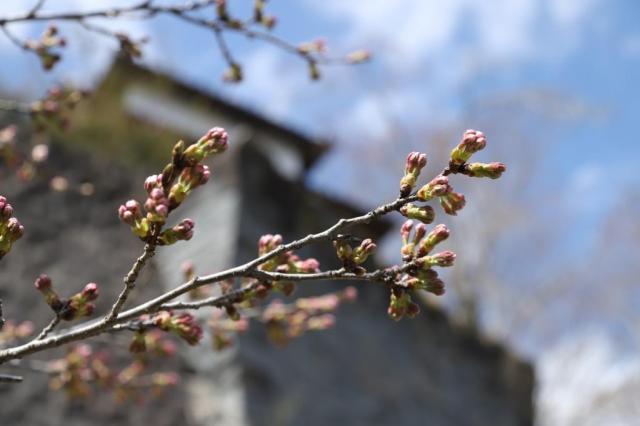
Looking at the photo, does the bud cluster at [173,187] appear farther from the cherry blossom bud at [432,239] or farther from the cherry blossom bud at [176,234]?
the cherry blossom bud at [432,239]

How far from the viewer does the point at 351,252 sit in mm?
1062

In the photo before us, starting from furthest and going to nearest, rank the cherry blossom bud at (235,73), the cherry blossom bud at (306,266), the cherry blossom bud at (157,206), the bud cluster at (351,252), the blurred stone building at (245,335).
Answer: the blurred stone building at (245,335) → the cherry blossom bud at (235,73) → the cherry blossom bud at (306,266) → the bud cluster at (351,252) → the cherry blossom bud at (157,206)

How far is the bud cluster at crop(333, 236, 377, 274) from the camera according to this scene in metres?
1.06

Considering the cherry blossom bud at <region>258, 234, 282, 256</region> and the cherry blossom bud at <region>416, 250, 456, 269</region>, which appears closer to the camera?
the cherry blossom bud at <region>416, 250, 456, 269</region>

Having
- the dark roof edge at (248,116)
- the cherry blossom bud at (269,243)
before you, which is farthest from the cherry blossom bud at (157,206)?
the dark roof edge at (248,116)

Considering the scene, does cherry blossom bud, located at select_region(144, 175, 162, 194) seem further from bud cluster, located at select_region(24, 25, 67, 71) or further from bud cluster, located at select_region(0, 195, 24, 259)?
bud cluster, located at select_region(24, 25, 67, 71)

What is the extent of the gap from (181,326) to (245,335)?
300cm

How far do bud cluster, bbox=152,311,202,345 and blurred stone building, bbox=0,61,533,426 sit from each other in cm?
265

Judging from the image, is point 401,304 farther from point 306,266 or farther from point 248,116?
point 248,116

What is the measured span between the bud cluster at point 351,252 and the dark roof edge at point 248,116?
7.25 metres

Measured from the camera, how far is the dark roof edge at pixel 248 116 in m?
8.17

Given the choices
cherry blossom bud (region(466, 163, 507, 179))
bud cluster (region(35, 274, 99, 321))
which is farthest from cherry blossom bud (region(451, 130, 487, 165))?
bud cluster (region(35, 274, 99, 321))

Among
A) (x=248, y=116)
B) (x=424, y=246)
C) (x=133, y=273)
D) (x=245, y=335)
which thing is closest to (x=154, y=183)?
(x=133, y=273)

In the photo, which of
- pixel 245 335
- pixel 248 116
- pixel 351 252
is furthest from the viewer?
pixel 248 116
